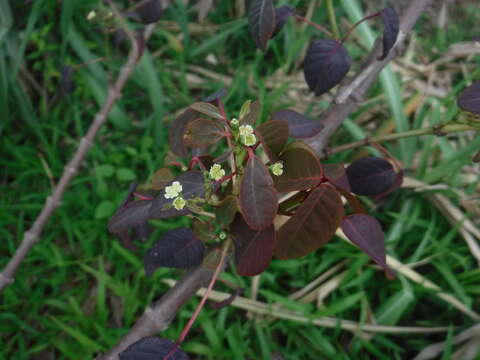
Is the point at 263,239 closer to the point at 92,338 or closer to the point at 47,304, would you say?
the point at 92,338

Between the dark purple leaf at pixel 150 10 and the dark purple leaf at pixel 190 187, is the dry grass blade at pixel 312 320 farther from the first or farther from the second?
the dark purple leaf at pixel 150 10

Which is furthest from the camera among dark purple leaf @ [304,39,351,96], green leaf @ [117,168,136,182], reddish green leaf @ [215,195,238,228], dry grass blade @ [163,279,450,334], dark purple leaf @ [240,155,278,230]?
green leaf @ [117,168,136,182]

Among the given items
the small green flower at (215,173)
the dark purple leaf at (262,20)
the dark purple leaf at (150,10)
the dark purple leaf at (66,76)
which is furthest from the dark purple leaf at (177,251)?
the dark purple leaf at (66,76)

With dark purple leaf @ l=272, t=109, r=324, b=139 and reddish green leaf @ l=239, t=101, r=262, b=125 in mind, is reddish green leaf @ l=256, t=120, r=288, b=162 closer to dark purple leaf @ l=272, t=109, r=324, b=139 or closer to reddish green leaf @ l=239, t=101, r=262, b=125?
reddish green leaf @ l=239, t=101, r=262, b=125

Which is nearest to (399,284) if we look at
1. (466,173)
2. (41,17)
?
(466,173)

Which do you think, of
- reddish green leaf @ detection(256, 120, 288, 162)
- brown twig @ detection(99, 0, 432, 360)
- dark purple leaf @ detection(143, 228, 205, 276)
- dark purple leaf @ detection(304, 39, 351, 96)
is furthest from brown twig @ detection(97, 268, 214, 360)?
dark purple leaf @ detection(304, 39, 351, 96)
